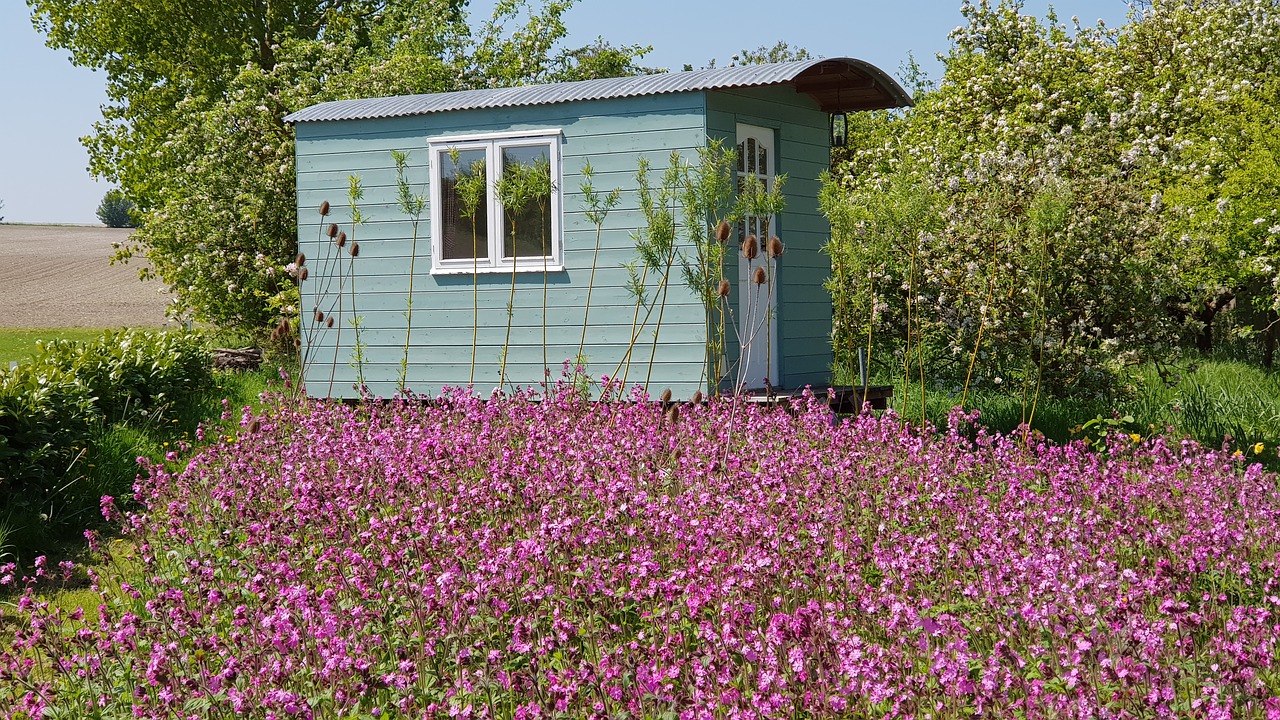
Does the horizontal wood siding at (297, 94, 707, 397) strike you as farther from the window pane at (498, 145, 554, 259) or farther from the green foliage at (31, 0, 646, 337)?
the green foliage at (31, 0, 646, 337)

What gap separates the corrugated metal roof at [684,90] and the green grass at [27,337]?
12.1 m

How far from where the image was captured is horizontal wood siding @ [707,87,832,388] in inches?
447

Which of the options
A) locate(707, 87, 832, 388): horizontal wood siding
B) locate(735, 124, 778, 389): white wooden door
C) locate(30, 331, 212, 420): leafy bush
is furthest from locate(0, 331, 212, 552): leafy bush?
locate(707, 87, 832, 388): horizontal wood siding

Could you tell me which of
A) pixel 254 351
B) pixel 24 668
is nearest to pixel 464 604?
pixel 24 668

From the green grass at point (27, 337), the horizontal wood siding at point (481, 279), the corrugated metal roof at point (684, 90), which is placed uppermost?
the corrugated metal roof at point (684, 90)

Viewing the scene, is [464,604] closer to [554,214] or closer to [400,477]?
[400,477]

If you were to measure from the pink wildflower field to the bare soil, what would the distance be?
63.0ft

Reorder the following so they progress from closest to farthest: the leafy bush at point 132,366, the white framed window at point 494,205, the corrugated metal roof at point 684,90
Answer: the leafy bush at point 132,366, the corrugated metal roof at point 684,90, the white framed window at point 494,205

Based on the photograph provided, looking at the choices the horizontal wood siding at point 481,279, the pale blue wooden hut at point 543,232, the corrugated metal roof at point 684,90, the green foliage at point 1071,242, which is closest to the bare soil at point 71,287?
the horizontal wood siding at point 481,279

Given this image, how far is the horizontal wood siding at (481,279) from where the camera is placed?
34.5ft

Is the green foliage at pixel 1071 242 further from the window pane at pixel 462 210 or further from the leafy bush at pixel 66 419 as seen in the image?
the leafy bush at pixel 66 419

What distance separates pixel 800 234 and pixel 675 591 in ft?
24.6

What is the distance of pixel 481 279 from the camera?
11383 millimetres

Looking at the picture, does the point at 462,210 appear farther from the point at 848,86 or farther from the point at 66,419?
the point at 66,419
